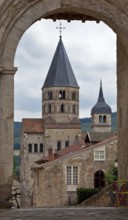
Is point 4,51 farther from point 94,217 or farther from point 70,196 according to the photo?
point 70,196

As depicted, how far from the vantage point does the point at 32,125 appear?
15725 centimetres

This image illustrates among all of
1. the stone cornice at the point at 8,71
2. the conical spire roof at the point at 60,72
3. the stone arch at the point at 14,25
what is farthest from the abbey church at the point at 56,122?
the stone cornice at the point at 8,71

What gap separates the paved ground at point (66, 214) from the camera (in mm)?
13195

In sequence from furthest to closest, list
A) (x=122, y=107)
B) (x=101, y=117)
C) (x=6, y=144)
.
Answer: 1. (x=101, y=117)
2. (x=122, y=107)
3. (x=6, y=144)

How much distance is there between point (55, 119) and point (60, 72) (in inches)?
455

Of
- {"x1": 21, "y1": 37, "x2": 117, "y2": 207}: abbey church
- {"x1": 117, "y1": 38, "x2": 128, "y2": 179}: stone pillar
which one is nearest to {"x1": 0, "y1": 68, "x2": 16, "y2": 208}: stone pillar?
{"x1": 117, "y1": 38, "x2": 128, "y2": 179}: stone pillar

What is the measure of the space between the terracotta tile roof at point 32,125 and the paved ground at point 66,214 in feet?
459

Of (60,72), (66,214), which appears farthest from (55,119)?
(66,214)

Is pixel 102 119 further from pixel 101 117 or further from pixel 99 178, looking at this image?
pixel 99 178

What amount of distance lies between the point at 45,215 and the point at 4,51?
452 centimetres

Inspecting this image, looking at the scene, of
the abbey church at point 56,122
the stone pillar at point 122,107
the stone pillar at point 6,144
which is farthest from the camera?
the abbey church at point 56,122

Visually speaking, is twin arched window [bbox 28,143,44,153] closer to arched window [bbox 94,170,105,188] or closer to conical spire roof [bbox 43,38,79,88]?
conical spire roof [bbox 43,38,79,88]

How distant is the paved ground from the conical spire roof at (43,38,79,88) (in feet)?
503

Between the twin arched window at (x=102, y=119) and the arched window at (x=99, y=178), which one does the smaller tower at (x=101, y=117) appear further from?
the arched window at (x=99, y=178)
